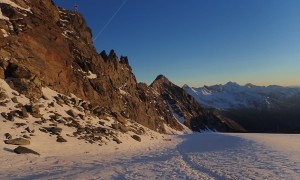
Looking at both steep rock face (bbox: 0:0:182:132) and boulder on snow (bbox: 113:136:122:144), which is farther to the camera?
steep rock face (bbox: 0:0:182:132)

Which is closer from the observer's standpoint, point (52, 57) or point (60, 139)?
point (60, 139)

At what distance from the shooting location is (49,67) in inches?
2141

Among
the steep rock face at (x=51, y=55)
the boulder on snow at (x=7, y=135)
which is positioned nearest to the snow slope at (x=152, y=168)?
the boulder on snow at (x=7, y=135)

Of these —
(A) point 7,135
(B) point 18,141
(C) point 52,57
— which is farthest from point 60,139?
(C) point 52,57

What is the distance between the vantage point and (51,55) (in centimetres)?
5684

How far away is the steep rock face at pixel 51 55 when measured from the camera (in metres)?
44.6

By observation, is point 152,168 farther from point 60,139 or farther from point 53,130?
point 53,130

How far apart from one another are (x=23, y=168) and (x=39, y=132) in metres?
10.3

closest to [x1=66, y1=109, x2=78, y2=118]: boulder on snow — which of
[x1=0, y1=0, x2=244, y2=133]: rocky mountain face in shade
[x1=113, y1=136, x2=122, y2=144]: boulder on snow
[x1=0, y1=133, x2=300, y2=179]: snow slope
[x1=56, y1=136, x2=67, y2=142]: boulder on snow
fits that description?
[x1=0, y1=0, x2=244, y2=133]: rocky mountain face in shade

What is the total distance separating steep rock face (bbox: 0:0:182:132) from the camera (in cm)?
4462

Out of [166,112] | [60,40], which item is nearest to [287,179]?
[60,40]

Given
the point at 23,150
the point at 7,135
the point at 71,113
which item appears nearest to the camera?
the point at 23,150

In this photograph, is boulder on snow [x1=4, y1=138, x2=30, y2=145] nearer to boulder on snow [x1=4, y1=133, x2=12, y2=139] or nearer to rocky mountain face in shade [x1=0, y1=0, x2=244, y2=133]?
boulder on snow [x1=4, y1=133, x2=12, y2=139]

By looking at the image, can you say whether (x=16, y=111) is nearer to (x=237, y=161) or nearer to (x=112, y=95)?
(x=237, y=161)
